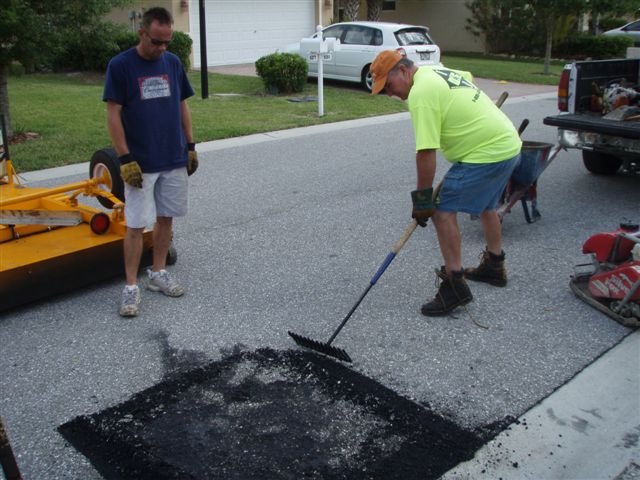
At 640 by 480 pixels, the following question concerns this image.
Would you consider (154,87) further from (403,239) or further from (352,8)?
(352,8)

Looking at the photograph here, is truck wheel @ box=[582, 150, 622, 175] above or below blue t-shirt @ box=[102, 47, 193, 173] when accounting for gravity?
below

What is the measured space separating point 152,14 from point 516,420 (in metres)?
3.06

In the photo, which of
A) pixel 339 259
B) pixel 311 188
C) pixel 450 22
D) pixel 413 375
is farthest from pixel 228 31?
pixel 413 375

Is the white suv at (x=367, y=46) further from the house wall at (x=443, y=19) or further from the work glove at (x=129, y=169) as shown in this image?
the house wall at (x=443, y=19)

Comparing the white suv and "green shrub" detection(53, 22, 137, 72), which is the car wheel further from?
"green shrub" detection(53, 22, 137, 72)

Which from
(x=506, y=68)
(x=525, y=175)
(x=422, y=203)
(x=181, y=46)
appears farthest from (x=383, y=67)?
(x=506, y=68)

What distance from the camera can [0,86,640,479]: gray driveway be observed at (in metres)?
3.60

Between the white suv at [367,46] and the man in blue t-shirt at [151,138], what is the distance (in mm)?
11189

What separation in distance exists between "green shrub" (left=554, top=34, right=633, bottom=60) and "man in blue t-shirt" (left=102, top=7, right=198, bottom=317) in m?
22.5

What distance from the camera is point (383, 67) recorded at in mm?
4051

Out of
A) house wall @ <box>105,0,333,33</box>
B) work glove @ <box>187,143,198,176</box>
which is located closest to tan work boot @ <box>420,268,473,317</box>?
work glove @ <box>187,143,198,176</box>

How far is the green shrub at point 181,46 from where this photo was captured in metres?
18.0

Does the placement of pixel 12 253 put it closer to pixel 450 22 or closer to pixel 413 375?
pixel 413 375

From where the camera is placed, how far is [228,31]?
832 inches
